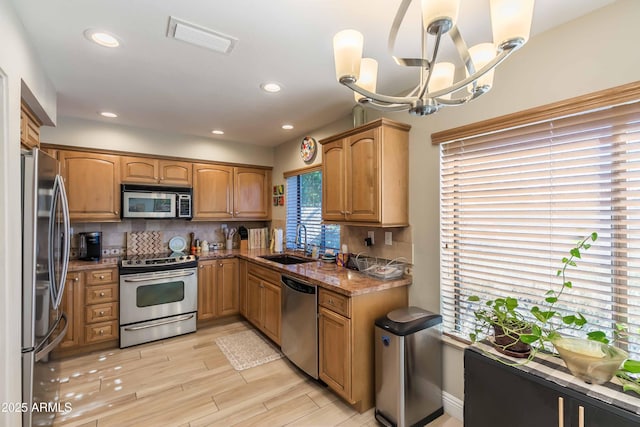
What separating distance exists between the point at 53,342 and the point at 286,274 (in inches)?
69.0

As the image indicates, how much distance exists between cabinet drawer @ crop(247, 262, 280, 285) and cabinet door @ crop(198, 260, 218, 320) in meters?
0.53

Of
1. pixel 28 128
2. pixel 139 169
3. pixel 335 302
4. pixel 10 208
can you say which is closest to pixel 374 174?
pixel 335 302

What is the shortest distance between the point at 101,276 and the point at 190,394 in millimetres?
1724

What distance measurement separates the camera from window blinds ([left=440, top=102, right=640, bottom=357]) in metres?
1.45

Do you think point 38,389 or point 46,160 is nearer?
point 38,389

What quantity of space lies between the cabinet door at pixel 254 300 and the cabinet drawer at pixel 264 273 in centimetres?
6

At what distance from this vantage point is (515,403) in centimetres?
143

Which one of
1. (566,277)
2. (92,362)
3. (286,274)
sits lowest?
(92,362)

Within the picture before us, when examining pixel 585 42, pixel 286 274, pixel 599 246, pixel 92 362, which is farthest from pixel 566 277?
pixel 92 362

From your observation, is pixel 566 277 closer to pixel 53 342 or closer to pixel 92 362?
pixel 53 342

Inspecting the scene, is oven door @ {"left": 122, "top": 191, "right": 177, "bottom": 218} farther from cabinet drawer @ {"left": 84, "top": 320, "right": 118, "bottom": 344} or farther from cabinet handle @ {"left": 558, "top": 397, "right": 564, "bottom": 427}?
cabinet handle @ {"left": 558, "top": 397, "right": 564, "bottom": 427}

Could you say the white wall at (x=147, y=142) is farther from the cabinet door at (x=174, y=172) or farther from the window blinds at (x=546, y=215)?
the window blinds at (x=546, y=215)

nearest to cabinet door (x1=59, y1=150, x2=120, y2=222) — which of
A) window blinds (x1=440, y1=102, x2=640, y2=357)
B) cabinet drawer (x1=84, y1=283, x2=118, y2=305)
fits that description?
cabinet drawer (x1=84, y1=283, x2=118, y2=305)

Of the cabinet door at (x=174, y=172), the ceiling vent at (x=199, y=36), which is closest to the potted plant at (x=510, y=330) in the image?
the ceiling vent at (x=199, y=36)
